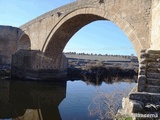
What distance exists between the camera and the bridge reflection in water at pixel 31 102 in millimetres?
6656

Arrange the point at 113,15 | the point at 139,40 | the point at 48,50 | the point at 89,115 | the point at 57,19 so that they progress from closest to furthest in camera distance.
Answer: the point at 89,115 → the point at 139,40 → the point at 113,15 → the point at 57,19 → the point at 48,50

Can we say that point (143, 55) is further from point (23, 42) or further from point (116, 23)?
point (23, 42)

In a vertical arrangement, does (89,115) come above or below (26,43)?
below

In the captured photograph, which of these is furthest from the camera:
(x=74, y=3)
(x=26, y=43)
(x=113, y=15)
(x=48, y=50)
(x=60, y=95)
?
(x=26, y=43)

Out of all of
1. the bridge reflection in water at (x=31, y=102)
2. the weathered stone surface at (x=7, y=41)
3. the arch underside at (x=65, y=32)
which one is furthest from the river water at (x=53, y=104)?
the weathered stone surface at (x=7, y=41)

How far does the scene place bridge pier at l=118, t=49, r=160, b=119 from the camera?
293 cm

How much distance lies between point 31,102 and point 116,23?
469 cm

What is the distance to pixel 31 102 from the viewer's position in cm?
823

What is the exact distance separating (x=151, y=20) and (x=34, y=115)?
4974 mm

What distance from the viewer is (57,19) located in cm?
1209

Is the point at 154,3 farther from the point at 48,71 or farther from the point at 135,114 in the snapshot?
the point at 48,71

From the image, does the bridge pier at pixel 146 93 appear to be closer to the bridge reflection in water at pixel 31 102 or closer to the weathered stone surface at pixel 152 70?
the weathered stone surface at pixel 152 70

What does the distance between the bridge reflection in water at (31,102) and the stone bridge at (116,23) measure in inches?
116

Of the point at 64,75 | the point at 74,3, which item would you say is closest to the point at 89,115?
the point at 74,3
